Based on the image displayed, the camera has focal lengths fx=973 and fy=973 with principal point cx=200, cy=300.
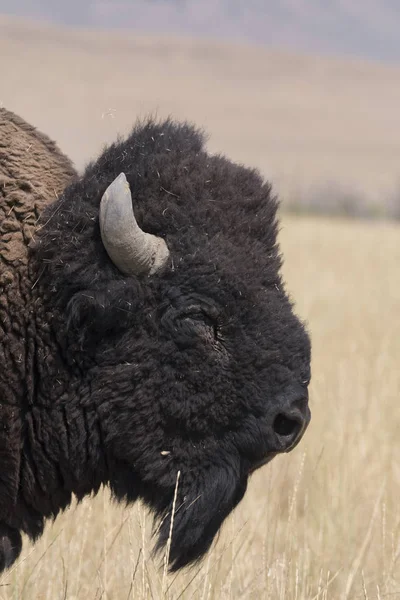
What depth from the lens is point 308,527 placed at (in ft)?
17.8

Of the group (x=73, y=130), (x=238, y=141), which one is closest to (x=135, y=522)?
(x=73, y=130)

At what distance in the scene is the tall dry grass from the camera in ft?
13.3

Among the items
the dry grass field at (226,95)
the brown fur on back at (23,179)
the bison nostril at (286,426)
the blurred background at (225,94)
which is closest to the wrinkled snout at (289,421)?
the bison nostril at (286,426)

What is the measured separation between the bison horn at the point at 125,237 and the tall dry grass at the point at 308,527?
0.78 meters

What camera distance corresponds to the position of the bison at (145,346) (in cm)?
343

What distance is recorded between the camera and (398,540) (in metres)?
4.40

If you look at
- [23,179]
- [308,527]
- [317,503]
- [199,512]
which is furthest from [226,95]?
[199,512]

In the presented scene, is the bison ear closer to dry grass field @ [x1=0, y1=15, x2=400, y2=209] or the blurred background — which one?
the blurred background

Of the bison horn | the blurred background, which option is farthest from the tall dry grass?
the blurred background

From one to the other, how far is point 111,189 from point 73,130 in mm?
73404

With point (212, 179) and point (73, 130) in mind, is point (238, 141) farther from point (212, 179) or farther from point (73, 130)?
point (212, 179)

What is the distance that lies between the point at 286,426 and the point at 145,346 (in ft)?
1.89

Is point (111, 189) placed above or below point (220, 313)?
above

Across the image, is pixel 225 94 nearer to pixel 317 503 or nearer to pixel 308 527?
pixel 317 503
